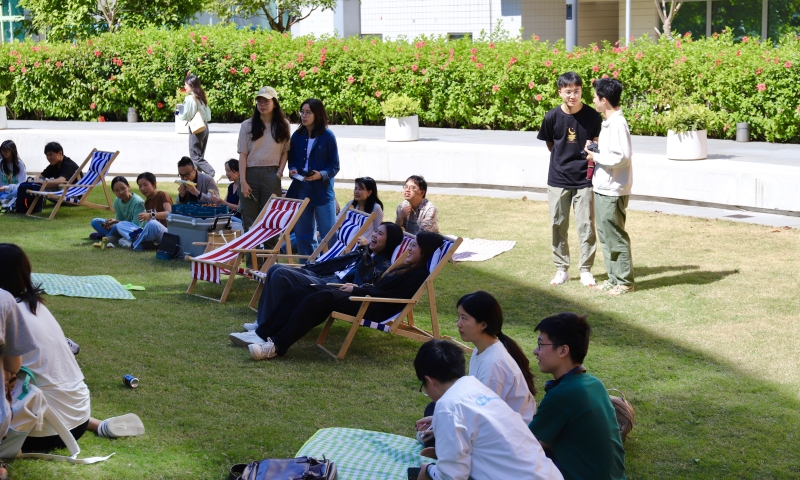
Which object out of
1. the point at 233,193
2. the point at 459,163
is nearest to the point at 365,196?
the point at 233,193

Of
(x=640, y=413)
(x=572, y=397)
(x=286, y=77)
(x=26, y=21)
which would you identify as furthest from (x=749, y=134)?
(x=26, y=21)

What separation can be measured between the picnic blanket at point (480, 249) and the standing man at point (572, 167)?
1359 mm

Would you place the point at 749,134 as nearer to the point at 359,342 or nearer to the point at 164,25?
the point at 359,342

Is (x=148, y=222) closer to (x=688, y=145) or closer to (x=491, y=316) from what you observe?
(x=491, y=316)

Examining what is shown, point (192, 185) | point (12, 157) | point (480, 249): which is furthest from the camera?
point (12, 157)

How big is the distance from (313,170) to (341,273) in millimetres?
1804

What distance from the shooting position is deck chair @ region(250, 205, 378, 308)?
301 inches

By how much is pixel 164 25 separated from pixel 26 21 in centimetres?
550

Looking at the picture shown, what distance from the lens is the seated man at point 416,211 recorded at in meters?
8.59

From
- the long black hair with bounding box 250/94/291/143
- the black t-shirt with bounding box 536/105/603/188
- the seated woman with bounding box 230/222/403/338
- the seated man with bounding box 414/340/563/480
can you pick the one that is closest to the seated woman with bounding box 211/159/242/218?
the long black hair with bounding box 250/94/291/143

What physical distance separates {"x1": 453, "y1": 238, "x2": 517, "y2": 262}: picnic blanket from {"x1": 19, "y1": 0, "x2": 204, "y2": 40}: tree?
16195 mm

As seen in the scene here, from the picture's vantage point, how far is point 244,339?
6.56 meters

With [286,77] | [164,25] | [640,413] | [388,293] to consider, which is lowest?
[640,413]

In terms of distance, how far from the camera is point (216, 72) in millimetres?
18844
